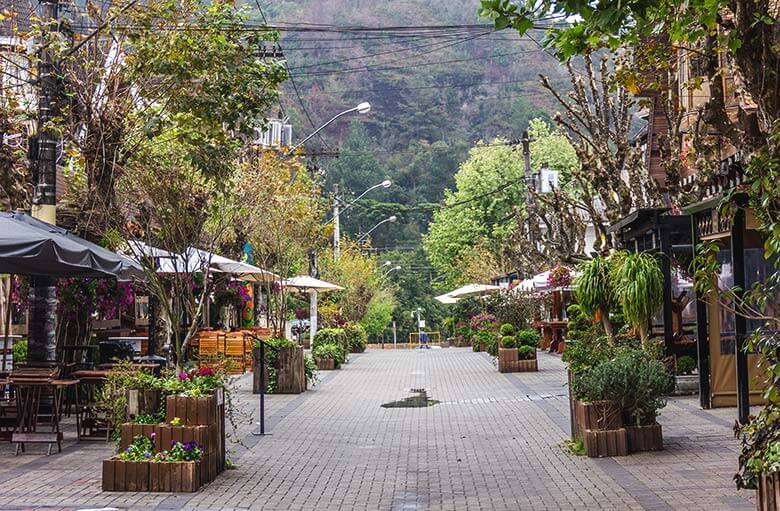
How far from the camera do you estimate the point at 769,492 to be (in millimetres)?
6016

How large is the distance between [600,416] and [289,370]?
10.2 metres

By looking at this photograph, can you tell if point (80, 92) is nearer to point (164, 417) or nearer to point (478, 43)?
point (164, 417)

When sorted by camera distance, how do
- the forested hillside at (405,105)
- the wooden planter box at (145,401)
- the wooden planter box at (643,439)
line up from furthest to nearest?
the forested hillside at (405,105) < the wooden planter box at (643,439) < the wooden planter box at (145,401)

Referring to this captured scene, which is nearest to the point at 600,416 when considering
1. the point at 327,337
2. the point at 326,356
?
the point at 326,356

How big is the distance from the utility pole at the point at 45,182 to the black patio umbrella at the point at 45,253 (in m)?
1.12

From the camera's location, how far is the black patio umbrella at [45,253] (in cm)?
1141

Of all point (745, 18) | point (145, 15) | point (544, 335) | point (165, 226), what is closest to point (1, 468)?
point (165, 226)

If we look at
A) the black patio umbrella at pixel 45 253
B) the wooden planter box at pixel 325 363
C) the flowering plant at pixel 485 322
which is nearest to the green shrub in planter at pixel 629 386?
the black patio umbrella at pixel 45 253

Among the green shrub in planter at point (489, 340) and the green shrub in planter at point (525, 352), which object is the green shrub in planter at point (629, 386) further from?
the green shrub in planter at point (489, 340)

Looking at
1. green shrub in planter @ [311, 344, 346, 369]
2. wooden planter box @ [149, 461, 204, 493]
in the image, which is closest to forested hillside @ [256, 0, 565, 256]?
green shrub in planter @ [311, 344, 346, 369]

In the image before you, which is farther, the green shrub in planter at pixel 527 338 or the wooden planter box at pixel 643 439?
the green shrub in planter at pixel 527 338

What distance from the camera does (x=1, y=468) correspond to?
35.8 ft

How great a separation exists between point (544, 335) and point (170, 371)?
27.9 metres

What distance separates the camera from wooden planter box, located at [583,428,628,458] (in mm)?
11375
